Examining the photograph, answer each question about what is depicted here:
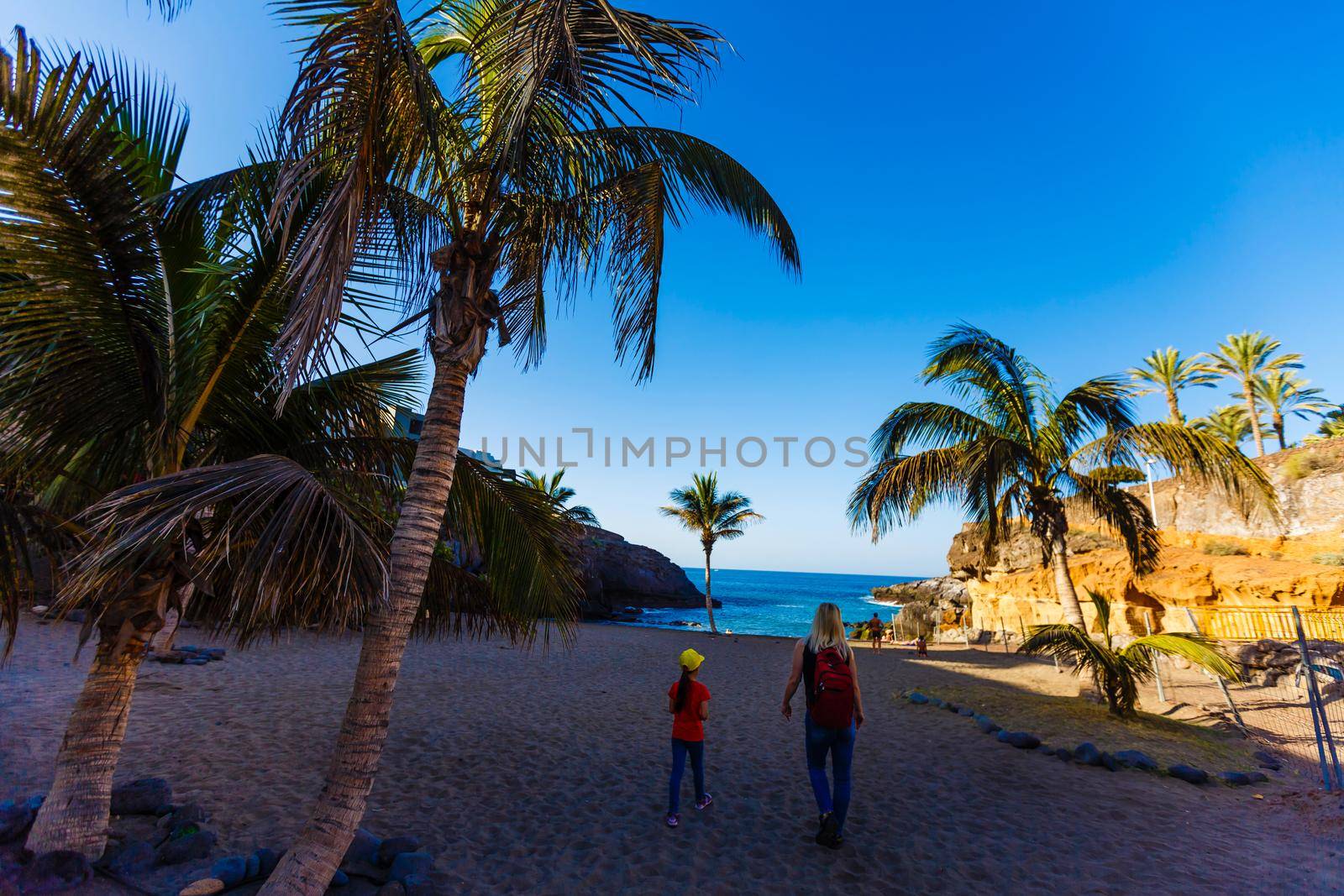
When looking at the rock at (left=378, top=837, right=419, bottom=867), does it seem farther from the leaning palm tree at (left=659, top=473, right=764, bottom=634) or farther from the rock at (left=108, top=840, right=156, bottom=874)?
the leaning palm tree at (left=659, top=473, right=764, bottom=634)

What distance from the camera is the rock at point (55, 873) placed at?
3.37 meters

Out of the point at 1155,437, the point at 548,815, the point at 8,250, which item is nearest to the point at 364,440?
the point at 8,250

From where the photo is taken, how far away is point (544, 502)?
17.1 ft

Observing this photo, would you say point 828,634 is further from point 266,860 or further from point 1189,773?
point 1189,773

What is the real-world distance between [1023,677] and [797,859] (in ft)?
39.4

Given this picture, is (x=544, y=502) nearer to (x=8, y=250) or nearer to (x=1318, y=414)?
(x=8, y=250)

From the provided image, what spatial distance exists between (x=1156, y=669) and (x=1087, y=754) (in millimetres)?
5089

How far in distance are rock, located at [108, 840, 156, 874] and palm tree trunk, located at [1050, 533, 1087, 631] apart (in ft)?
38.1

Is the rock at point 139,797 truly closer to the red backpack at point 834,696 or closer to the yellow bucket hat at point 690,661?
the yellow bucket hat at point 690,661

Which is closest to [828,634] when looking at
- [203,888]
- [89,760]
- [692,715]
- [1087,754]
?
[692,715]

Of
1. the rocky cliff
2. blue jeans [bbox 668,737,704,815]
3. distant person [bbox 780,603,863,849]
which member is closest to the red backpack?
distant person [bbox 780,603,863,849]

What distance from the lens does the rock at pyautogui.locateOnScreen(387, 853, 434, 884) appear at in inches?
152

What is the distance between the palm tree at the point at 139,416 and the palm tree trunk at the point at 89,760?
11mm

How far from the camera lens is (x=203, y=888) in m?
3.48
